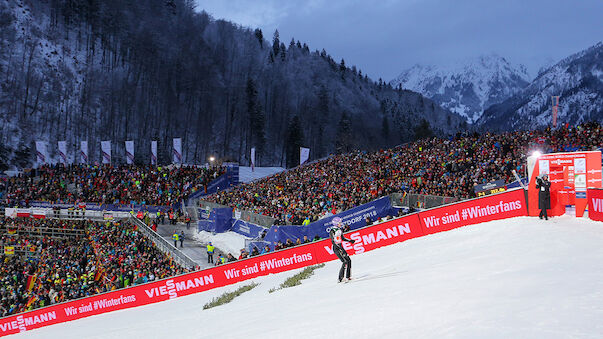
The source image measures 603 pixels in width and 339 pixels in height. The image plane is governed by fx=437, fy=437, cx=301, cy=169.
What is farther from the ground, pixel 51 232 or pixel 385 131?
pixel 385 131

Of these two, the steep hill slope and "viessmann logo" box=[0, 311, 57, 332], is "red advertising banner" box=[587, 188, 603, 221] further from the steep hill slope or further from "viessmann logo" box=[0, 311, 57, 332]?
the steep hill slope

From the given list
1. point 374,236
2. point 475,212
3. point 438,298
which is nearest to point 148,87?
point 374,236

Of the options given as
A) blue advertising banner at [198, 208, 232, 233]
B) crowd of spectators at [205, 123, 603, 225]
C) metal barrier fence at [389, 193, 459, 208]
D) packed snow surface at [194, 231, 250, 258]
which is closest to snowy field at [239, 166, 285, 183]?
crowd of spectators at [205, 123, 603, 225]

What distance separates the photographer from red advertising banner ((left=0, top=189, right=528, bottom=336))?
51.1ft

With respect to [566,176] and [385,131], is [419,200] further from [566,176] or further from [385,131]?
[385,131]

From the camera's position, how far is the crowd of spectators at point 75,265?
910 inches

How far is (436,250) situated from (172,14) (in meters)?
102

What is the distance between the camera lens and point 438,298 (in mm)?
8070

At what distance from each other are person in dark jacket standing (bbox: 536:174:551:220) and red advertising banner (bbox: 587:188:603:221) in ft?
3.63

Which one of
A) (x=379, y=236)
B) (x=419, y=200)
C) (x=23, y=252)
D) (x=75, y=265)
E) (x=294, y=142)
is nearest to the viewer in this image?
(x=379, y=236)

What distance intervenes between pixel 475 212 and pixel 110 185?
37.1m

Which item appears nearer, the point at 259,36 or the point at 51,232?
the point at 51,232

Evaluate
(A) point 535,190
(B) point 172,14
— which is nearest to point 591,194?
(A) point 535,190

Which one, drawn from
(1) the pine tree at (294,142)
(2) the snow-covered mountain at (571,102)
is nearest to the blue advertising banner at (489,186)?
(1) the pine tree at (294,142)
